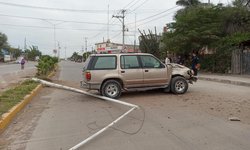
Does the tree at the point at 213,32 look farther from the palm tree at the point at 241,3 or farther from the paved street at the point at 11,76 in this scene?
the paved street at the point at 11,76

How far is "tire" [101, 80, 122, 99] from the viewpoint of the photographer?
38.4ft

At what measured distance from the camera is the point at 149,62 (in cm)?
1235

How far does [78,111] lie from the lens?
9367mm

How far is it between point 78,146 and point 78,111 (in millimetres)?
3808

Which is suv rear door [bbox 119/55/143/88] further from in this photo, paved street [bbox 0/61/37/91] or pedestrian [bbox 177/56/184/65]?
pedestrian [bbox 177/56/184/65]

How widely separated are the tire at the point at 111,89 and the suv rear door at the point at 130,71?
14.3 inches

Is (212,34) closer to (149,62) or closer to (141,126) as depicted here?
(149,62)

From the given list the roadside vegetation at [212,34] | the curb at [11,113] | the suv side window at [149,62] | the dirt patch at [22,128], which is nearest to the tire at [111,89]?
the suv side window at [149,62]

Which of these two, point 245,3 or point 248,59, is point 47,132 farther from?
point 245,3

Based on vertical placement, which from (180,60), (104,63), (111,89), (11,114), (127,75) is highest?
(180,60)

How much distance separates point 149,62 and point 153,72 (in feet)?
1.49

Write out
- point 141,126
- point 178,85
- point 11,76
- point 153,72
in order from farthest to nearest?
1. point 11,76
2. point 178,85
3. point 153,72
4. point 141,126

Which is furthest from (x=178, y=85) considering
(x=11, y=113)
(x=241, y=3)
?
(x=241, y=3)

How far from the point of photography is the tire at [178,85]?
41.2ft
